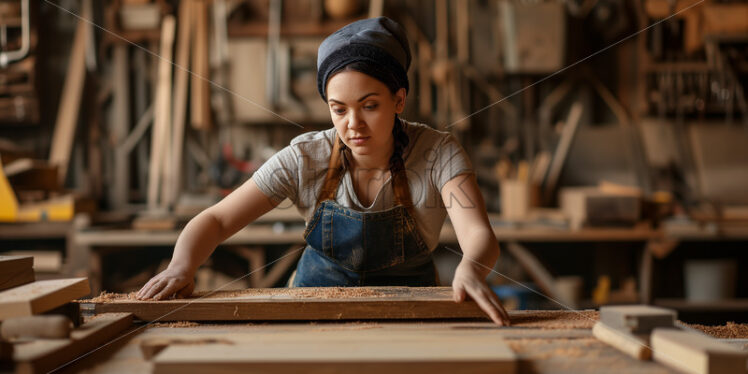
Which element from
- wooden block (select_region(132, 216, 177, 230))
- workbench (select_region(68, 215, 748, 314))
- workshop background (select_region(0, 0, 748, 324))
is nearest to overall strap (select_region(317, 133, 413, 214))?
workbench (select_region(68, 215, 748, 314))

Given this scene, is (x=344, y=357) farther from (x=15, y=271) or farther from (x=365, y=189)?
(x=365, y=189)

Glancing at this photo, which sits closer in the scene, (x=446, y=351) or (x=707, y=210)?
(x=446, y=351)

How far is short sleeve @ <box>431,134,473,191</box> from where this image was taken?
5.34 ft

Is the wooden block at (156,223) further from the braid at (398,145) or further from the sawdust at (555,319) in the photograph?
the sawdust at (555,319)

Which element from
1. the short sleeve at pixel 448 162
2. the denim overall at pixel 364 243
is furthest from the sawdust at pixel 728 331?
the denim overall at pixel 364 243

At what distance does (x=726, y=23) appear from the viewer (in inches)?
143

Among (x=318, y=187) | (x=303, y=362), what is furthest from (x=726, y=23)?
(x=303, y=362)

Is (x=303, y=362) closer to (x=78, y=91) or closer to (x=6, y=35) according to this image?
(x=78, y=91)

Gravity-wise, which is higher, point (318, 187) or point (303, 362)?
point (318, 187)

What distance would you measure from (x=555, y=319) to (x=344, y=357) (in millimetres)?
632

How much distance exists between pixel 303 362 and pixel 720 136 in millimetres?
4348

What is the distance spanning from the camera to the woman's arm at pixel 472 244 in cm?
120

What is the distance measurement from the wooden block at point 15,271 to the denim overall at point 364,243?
872mm

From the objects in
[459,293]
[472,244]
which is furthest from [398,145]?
[459,293]
